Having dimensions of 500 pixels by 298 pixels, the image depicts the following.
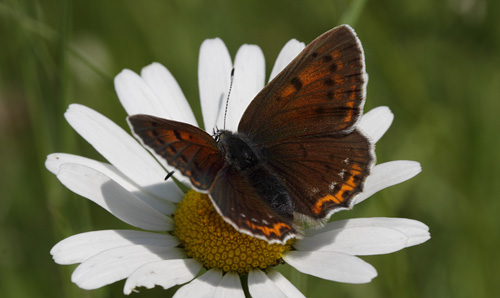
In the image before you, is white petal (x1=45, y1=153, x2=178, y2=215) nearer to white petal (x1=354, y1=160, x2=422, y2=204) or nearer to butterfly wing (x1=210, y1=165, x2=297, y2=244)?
butterfly wing (x1=210, y1=165, x2=297, y2=244)

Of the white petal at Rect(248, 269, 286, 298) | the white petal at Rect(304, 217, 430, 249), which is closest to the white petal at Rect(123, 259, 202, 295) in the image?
the white petal at Rect(248, 269, 286, 298)

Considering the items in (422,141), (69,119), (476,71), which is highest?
(69,119)

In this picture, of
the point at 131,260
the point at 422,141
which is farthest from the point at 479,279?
the point at 131,260

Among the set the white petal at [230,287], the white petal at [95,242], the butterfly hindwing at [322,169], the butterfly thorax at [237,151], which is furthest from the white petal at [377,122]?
the white petal at [95,242]

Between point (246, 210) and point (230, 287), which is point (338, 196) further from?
point (230, 287)

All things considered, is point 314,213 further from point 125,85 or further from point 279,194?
point 125,85

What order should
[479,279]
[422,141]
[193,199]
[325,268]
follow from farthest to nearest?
1. [422,141]
2. [479,279]
3. [193,199]
4. [325,268]
